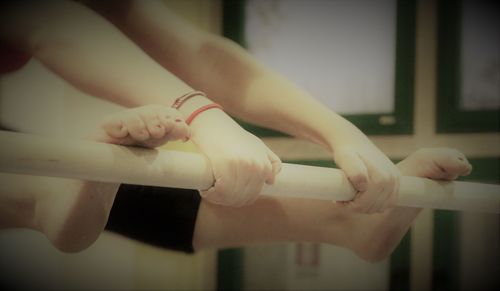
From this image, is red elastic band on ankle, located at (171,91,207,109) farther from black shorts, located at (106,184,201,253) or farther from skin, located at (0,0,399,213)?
black shorts, located at (106,184,201,253)

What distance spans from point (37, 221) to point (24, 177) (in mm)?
61

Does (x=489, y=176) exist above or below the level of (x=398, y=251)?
above

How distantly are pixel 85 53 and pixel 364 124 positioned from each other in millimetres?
413

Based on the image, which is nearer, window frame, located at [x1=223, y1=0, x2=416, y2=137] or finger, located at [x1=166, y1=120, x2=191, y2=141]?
finger, located at [x1=166, y1=120, x2=191, y2=141]

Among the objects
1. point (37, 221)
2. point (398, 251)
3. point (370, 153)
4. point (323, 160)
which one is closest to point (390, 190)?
point (370, 153)

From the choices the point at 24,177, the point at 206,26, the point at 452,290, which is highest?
the point at 206,26

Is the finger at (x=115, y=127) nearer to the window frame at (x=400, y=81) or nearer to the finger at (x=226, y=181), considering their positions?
the finger at (x=226, y=181)

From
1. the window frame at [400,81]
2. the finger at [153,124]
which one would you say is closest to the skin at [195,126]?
the finger at [153,124]

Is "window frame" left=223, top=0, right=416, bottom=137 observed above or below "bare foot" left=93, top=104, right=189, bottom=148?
above

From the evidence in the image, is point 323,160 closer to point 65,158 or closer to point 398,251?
point 398,251

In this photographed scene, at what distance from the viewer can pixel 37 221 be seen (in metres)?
0.65

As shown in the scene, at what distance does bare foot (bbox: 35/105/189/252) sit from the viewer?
0.44 m

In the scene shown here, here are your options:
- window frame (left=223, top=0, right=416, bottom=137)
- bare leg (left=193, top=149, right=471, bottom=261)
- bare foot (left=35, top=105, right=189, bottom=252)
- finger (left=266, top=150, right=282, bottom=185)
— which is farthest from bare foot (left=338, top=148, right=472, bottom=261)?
bare foot (left=35, top=105, right=189, bottom=252)

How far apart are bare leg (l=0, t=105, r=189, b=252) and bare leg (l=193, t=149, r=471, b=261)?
0.55 ft
